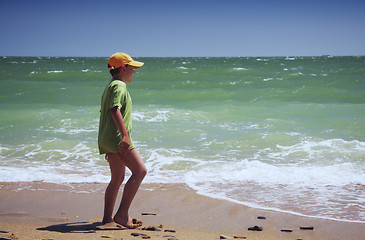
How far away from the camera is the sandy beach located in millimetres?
3473

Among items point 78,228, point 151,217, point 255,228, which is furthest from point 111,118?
point 255,228

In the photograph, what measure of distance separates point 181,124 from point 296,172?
452 cm

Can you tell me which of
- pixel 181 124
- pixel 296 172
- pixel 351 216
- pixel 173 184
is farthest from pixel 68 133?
pixel 351 216

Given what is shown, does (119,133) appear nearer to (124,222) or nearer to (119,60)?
(119,60)

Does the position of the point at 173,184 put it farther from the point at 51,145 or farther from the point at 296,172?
the point at 51,145

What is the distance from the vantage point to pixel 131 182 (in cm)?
346

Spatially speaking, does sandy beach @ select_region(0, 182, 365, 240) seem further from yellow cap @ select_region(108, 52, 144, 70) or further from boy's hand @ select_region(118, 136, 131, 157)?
yellow cap @ select_region(108, 52, 144, 70)

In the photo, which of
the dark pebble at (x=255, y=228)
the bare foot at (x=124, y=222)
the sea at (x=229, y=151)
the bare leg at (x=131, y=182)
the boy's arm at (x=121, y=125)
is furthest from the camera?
the sea at (x=229, y=151)

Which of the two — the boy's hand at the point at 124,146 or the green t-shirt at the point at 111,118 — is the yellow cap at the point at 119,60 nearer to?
the green t-shirt at the point at 111,118

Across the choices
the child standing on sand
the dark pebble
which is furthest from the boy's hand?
the dark pebble

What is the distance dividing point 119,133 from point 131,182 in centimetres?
45

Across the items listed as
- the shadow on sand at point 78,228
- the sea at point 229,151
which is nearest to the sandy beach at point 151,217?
the shadow on sand at point 78,228

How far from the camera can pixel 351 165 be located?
20.5ft

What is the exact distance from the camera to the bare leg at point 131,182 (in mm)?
3383
